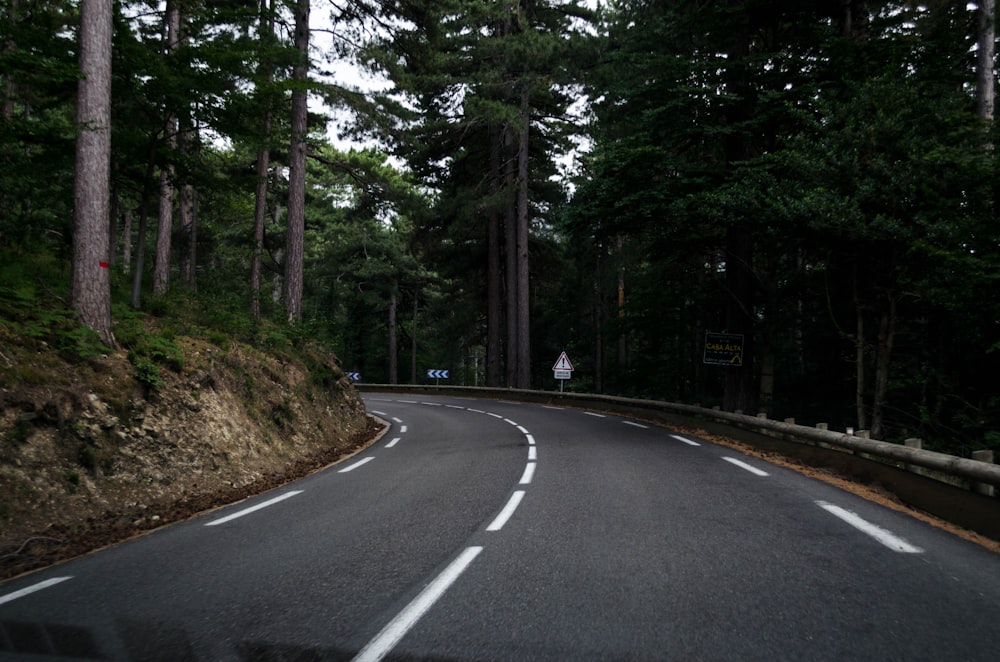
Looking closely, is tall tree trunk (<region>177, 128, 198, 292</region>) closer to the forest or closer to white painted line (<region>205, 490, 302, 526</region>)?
the forest

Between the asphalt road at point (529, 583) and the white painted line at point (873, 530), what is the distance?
3 centimetres

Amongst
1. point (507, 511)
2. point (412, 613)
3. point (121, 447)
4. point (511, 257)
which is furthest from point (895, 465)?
point (511, 257)

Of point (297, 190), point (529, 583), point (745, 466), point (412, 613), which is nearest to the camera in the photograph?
point (412, 613)

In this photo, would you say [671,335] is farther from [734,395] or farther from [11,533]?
[11,533]

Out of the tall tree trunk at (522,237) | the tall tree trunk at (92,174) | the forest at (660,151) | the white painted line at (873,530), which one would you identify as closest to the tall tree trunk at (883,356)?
the forest at (660,151)

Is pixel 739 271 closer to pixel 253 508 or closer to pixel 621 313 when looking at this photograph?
pixel 253 508

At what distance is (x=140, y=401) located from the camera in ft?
25.5

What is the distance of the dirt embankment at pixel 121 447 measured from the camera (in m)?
5.69

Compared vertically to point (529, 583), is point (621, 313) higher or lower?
higher

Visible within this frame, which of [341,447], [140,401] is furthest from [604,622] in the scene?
[341,447]

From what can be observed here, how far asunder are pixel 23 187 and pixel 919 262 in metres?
19.3

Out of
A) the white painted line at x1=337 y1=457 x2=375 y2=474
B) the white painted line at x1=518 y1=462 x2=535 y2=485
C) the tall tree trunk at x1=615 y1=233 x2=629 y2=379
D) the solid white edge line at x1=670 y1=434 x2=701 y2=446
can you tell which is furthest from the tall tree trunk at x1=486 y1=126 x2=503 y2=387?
the white painted line at x1=518 y1=462 x2=535 y2=485

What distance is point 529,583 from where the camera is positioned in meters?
3.99

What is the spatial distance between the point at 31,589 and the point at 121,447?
3317 mm
